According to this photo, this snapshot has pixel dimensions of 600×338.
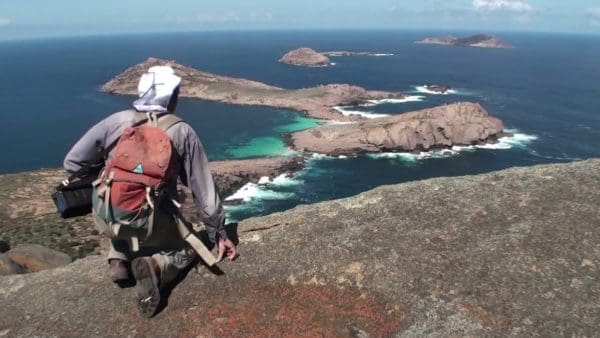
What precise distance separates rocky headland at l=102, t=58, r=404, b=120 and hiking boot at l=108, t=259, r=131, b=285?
5110 inches

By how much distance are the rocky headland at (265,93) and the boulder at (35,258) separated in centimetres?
12245

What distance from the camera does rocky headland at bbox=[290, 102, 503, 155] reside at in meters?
105

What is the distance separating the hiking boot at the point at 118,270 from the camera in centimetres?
804

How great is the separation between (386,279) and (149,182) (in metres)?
4.32

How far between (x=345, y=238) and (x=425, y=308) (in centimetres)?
227

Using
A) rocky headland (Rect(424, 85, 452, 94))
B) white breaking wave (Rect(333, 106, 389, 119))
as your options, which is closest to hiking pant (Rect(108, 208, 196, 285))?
white breaking wave (Rect(333, 106, 389, 119))

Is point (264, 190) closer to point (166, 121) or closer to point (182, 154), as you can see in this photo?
point (182, 154)

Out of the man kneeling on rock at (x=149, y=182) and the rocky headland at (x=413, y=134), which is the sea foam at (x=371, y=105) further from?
the man kneeling on rock at (x=149, y=182)

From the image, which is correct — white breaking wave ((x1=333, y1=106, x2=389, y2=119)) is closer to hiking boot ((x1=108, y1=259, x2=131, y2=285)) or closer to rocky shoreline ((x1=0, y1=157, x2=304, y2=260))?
rocky shoreline ((x1=0, y1=157, x2=304, y2=260))

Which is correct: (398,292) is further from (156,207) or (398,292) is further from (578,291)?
(156,207)

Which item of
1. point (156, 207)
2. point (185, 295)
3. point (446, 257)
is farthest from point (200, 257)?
point (446, 257)

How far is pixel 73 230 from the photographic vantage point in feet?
162

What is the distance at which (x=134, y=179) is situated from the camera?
642cm

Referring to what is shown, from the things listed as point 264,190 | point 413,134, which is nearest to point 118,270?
point 264,190
